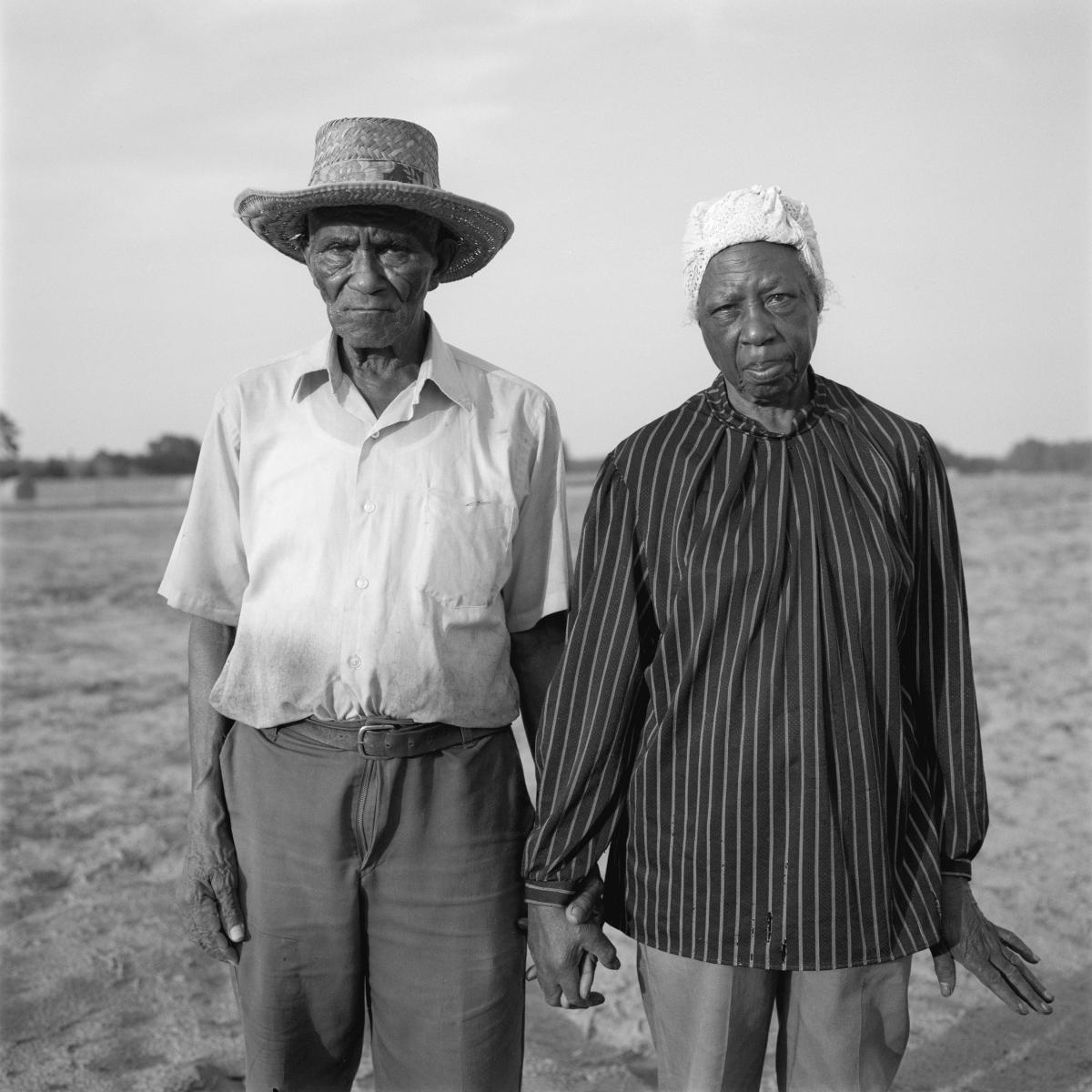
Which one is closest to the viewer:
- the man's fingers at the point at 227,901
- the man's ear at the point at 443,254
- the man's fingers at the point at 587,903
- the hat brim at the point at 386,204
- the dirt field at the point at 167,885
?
the man's fingers at the point at 587,903

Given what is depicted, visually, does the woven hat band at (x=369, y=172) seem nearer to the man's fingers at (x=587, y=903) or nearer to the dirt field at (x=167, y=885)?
the man's fingers at (x=587, y=903)

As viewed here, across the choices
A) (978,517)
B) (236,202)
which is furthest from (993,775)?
(978,517)

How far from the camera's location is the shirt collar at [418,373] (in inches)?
95.5

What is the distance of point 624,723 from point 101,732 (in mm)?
5369

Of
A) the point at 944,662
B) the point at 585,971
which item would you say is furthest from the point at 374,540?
the point at 944,662

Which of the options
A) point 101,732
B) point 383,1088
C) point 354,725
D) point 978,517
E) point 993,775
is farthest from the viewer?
point 978,517

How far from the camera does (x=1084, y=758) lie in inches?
255

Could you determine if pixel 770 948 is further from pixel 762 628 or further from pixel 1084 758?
pixel 1084 758

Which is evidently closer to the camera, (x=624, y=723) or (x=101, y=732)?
(x=624, y=723)

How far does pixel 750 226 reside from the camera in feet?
7.12

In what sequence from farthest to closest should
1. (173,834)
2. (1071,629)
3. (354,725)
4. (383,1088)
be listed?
(1071,629), (173,834), (383,1088), (354,725)

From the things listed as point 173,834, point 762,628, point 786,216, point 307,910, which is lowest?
point 173,834

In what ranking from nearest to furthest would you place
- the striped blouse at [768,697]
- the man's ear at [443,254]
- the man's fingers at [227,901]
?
the striped blouse at [768,697] < the man's fingers at [227,901] < the man's ear at [443,254]

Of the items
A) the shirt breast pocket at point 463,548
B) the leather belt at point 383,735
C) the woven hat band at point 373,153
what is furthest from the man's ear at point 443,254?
the leather belt at point 383,735
